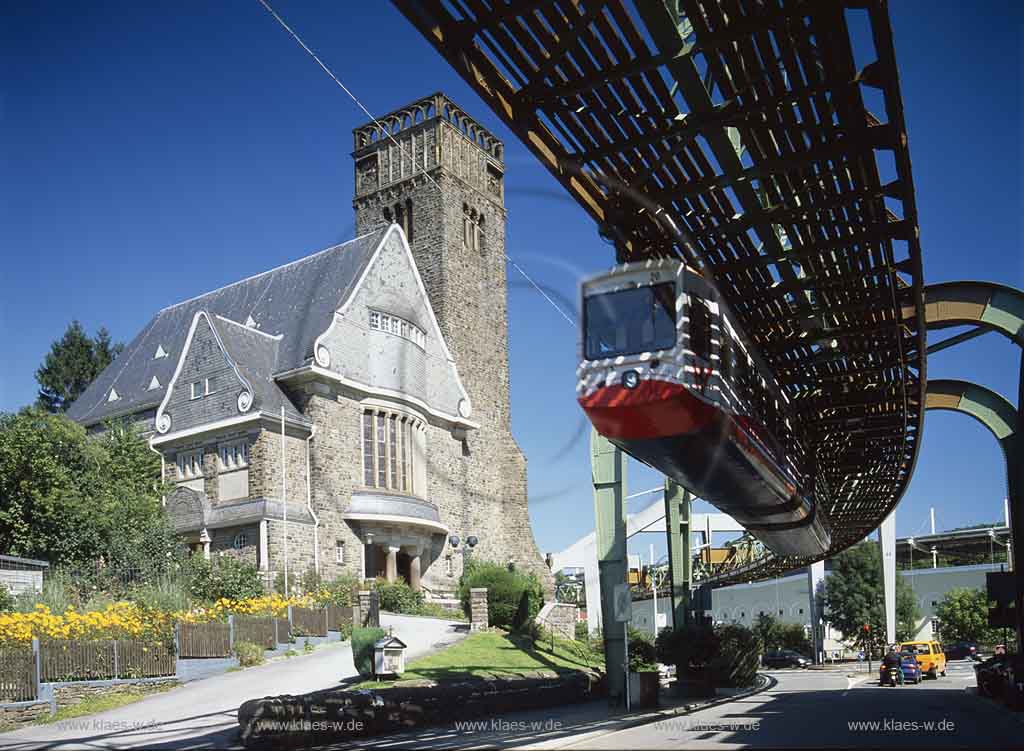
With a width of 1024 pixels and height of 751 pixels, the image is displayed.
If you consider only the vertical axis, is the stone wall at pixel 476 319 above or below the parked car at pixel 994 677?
above

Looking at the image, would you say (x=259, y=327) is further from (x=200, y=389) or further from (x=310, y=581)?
(x=310, y=581)

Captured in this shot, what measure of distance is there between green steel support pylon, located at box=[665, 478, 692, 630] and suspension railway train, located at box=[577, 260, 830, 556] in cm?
1684

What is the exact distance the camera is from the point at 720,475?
16.7 m

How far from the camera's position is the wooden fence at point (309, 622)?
105 ft

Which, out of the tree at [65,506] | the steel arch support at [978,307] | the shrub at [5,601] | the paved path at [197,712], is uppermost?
the steel arch support at [978,307]

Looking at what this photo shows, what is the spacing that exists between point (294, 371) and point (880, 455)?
992 inches

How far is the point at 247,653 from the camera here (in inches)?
1112

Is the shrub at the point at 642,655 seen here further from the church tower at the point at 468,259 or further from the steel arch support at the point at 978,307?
the church tower at the point at 468,259

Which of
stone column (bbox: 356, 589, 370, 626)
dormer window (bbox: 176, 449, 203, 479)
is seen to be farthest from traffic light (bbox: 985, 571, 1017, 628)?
dormer window (bbox: 176, 449, 203, 479)

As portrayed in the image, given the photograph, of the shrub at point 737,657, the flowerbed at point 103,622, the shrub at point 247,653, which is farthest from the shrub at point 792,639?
the shrub at point 247,653

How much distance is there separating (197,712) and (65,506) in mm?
18372

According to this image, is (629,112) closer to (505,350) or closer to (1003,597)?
(1003,597)

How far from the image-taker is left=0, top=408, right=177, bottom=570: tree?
36.0 metres

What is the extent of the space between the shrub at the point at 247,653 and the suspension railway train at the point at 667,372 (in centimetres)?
1657
